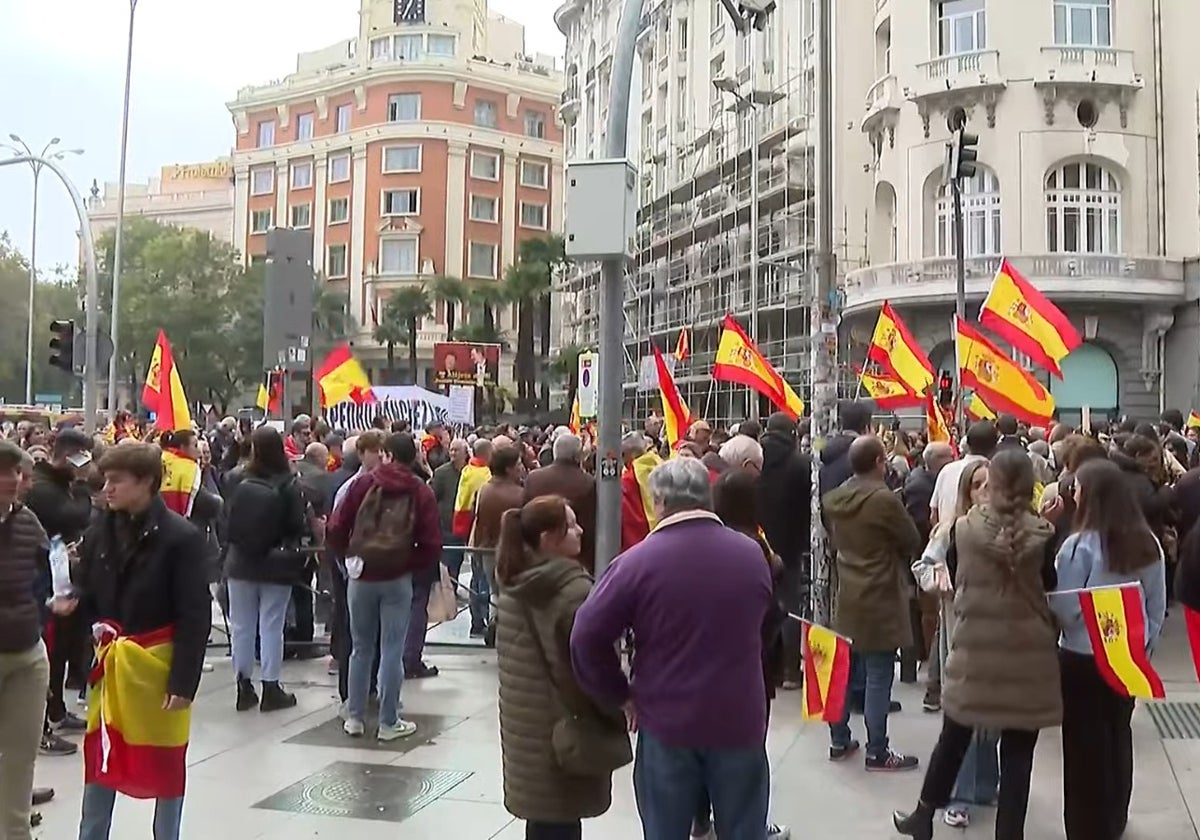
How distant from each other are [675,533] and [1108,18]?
112 feet

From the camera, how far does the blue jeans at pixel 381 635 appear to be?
23.9ft

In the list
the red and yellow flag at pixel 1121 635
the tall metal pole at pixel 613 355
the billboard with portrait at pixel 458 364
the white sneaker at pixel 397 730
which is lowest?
the white sneaker at pixel 397 730

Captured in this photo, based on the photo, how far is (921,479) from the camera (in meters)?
8.88

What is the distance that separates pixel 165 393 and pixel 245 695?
6165 mm

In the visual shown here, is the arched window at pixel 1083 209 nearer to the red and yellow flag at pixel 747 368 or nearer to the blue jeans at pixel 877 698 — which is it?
the red and yellow flag at pixel 747 368

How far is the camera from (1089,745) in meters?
5.21

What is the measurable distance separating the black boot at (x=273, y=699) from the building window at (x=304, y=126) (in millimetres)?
73936

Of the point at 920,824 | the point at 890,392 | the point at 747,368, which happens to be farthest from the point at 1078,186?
the point at 920,824

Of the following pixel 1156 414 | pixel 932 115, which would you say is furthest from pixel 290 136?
pixel 1156 414

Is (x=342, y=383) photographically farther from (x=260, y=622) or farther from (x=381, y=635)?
(x=381, y=635)

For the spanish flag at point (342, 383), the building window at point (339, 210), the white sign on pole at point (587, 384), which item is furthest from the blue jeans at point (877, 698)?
the building window at point (339, 210)

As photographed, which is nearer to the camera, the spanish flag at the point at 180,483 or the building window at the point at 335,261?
the spanish flag at the point at 180,483

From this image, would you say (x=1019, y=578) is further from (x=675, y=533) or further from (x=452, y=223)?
(x=452, y=223)

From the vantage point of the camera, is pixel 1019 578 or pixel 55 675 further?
pixel 55 675
